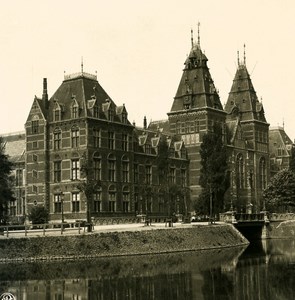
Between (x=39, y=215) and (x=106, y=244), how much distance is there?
1764cm

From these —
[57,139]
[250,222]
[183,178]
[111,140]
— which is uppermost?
[57,139]

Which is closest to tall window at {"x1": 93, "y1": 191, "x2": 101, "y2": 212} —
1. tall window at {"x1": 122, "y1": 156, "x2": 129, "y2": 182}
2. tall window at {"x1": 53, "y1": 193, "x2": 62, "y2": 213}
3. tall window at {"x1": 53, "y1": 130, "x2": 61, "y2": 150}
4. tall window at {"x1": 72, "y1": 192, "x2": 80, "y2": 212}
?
tall window at {"x1": 72, "y1": 192, "x2": 80, "y2": 212}

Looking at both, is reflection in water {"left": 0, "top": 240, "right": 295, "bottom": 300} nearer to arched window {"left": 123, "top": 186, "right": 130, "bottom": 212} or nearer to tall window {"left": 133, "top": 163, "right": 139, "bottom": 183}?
arched window {"left": 123, "top": 186, "right": 130, "bottom": 212}

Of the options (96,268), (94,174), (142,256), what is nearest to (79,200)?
(94,174)

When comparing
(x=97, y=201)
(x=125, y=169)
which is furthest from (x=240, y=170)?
(x=97, y=201)

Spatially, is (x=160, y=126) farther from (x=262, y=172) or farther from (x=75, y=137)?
(x=75, y=137)

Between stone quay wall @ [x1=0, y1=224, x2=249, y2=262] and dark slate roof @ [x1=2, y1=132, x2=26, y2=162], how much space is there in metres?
28.6

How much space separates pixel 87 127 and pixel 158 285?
34.2 metres

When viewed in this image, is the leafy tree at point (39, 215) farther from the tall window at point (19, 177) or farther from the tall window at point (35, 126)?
the tall window at point (19, 177)

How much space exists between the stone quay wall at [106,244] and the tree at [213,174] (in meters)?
9.42

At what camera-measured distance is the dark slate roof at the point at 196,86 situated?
91200 millimetres

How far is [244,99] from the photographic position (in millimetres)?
106438

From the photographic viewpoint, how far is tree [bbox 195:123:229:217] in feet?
234

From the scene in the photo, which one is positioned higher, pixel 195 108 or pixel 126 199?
pixel 195 108
